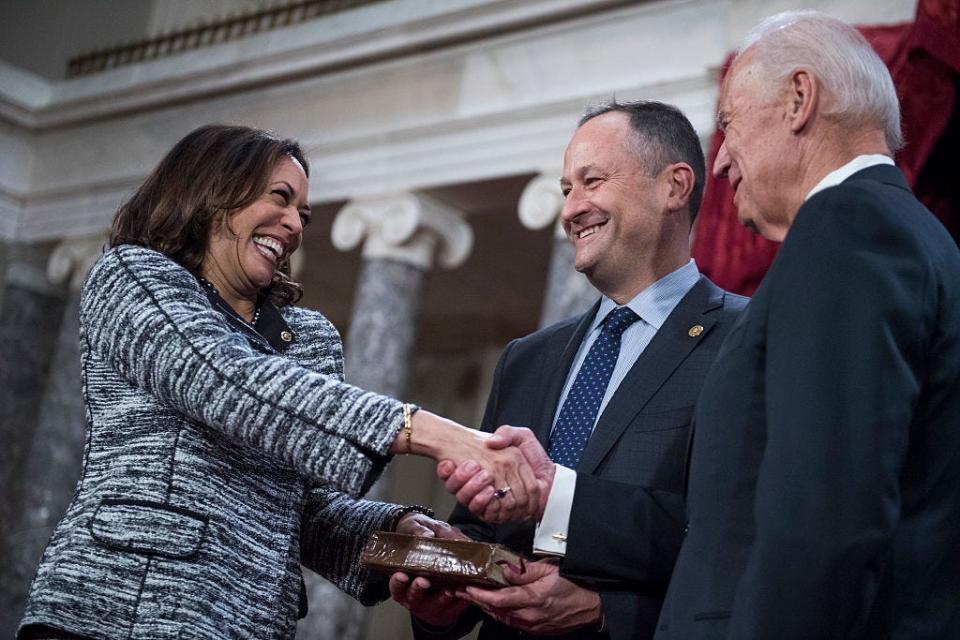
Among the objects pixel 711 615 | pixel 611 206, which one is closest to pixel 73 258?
pixel 611 206

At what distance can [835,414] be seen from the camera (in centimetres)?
176

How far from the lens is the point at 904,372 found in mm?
1784

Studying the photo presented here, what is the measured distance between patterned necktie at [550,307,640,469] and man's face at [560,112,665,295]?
118mm

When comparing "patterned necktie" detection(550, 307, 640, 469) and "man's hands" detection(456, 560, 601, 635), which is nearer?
"man's hands" detection(456, 560, 601, 635)

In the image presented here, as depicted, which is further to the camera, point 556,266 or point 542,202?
point 542,202

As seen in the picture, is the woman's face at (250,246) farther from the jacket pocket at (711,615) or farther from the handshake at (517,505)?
the jacket pocket at (711,615)

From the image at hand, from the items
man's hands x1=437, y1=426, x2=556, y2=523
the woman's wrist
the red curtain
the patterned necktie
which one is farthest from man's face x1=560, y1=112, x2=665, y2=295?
the red curtain

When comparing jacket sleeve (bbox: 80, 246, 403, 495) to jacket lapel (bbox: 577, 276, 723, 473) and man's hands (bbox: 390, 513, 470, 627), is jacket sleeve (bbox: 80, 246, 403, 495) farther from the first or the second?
jacket lapel (bbox: 577, 276, 723, 473)

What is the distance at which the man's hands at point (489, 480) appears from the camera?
2.49m

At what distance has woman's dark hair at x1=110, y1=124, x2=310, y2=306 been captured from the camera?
271 centimetres

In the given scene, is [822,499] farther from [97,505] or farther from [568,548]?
[97,505]

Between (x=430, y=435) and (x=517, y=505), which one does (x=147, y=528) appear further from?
(x=517, y=505)

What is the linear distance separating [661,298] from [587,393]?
312mm

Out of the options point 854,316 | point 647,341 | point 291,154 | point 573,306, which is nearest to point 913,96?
point 573,306
